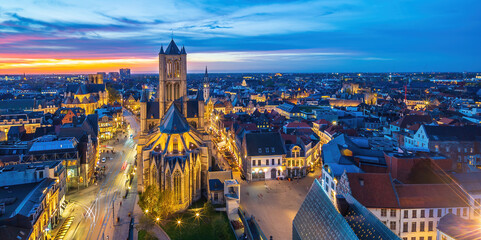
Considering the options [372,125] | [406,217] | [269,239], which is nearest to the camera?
[406,217]

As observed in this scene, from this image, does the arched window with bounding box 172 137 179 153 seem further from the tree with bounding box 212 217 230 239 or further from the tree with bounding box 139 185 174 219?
the tree with bounding box 212 217 230 239

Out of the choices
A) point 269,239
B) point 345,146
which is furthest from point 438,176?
point 269,239

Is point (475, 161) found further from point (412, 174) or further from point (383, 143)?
point (412, 174)

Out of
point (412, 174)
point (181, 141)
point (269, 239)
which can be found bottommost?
point (269, 239)

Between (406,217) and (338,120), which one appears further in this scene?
(338,120)

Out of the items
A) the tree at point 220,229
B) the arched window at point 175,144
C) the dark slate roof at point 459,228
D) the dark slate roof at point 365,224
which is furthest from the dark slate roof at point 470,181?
the arched window at point 175,144
